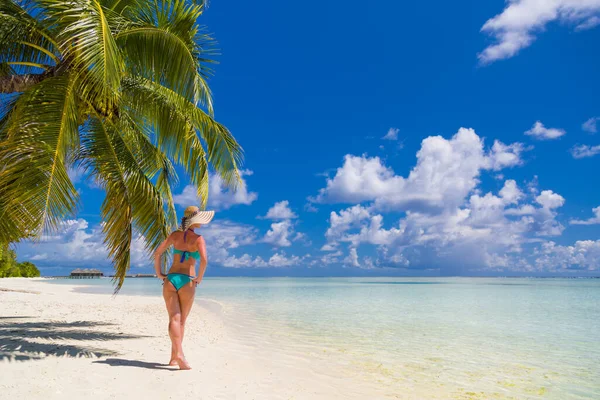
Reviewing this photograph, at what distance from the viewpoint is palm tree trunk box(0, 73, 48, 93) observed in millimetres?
Answer: 6812

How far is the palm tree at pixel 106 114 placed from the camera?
5.39 meters

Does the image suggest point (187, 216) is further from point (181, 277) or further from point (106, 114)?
point (106, 114)

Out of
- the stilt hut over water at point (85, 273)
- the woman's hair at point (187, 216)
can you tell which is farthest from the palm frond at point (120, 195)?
the stilt hut over water at point (85, 273)

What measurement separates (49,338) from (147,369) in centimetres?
280

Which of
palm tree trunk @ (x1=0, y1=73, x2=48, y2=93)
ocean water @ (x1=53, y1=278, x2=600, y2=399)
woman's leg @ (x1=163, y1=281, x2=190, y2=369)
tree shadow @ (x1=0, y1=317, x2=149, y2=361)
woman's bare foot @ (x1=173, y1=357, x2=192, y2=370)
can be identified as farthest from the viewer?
palm tree trunk @ (x1=0, y1=73, x2=48, y2=93)

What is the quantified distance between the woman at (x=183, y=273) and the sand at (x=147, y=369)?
556mm

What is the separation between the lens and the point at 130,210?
24.2 ft

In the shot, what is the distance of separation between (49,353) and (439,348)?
6.85 m

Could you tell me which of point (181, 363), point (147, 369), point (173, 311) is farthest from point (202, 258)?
point (147, 369)

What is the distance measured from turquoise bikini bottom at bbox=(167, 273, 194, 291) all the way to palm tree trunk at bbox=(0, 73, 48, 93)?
4.12 meters

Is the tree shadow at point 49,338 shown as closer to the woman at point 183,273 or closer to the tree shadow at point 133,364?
the tree shadow at point 133,364

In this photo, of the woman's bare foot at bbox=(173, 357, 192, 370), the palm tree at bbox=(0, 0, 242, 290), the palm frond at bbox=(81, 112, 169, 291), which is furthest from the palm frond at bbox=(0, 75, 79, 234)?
the woman's bare foot at bbox=(173, 357, 192, 370)

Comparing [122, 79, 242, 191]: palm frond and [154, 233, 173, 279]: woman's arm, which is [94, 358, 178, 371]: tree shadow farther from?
[122, 79, 242, 191]: palm frond

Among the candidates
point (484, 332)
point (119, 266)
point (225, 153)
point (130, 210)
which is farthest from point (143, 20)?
point (484, 332)
